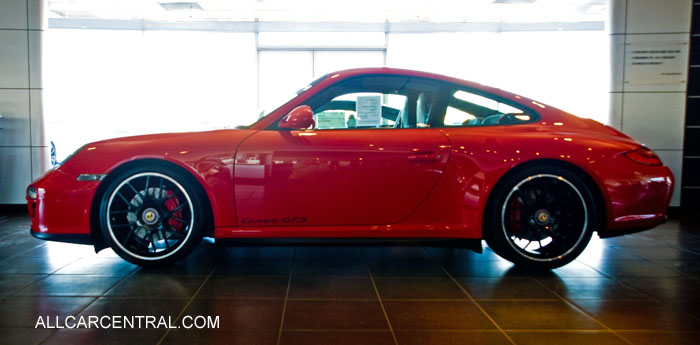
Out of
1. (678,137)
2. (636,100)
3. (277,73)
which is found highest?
(277,73)

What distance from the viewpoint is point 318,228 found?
288 centimetres

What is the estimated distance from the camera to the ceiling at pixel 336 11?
977 centimetres

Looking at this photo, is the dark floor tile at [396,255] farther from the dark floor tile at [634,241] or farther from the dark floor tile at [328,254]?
Result: the dark floor tile at [634,241]

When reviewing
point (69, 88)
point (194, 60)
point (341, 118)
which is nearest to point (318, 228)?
point (341, 118)

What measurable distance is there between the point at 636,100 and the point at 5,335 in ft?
20.8

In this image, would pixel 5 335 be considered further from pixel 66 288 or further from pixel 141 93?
pixel 141 93

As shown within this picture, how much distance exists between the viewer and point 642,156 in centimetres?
296

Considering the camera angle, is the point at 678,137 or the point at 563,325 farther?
the point at 678,137

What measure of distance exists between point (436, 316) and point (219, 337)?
1.01m

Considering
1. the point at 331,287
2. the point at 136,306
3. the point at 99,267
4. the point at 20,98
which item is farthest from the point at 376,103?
the point at 20,98

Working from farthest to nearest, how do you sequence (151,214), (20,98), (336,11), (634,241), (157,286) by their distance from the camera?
(336,11) < (20,98) < (634,241) < (151,214) < (157,286)

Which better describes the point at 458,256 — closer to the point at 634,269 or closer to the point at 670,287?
the point at 634,269

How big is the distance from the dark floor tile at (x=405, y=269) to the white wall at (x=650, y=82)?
153 inches

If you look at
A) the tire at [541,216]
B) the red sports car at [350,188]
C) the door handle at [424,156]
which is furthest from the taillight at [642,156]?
the door handle at [424,156]
